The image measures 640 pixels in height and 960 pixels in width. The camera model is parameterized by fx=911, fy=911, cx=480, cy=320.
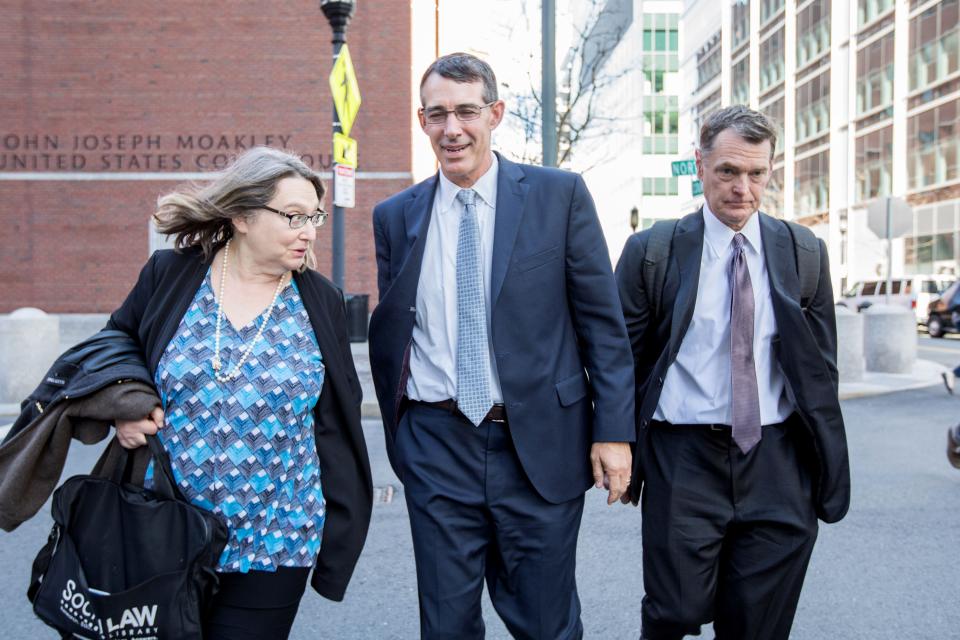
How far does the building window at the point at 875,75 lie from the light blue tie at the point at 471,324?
147ft

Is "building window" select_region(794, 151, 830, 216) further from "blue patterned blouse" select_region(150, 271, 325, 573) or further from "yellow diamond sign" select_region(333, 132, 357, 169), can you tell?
"blue patterned blouse" select_region(150, 271, 325, 573)

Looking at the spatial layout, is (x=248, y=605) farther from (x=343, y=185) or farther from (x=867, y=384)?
(x=867, y=384)

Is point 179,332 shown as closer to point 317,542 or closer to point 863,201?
point 317,542

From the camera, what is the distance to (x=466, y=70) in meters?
2.84

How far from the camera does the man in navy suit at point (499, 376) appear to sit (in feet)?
9.16

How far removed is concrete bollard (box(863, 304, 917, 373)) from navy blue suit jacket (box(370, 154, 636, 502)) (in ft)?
40.7

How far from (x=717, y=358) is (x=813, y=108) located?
52.8 meters

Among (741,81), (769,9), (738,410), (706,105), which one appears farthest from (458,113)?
(706,105)

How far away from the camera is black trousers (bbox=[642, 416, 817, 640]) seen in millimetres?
2951

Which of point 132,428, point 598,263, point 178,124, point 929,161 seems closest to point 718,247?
point 598,263

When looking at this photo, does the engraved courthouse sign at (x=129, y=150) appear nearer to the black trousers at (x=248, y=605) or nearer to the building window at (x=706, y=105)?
the black trousers at (x=248, y=605)

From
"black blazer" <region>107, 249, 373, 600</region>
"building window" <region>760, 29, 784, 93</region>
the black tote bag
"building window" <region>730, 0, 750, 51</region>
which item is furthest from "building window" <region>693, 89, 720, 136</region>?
the black tote bag

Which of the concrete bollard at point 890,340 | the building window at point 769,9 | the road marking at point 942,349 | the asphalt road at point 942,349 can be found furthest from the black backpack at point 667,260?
the building window at point 769,9

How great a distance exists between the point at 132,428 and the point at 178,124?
19061 mm
